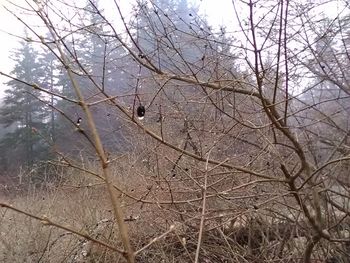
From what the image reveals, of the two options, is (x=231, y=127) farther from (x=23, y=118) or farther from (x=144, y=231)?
(x=23, y=118)

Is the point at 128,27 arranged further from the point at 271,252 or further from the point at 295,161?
the point at 271,252

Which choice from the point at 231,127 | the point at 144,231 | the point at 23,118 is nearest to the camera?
the point at 231,127

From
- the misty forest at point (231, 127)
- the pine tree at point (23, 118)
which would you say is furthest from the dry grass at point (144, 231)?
the pine tree at point (23, 118)

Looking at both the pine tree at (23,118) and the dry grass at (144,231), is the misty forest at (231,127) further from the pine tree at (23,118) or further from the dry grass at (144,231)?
the pine tree at (23,118)

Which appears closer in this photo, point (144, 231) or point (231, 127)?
point (231, 127)

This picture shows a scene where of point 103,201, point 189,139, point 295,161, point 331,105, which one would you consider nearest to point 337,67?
point 331,105

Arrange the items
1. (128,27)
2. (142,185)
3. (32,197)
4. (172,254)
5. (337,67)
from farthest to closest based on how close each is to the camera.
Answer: (32,197), (142,185), (172,254), (337,67), (128,27)

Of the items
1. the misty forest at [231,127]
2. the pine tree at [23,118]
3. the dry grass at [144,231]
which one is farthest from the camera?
the pine tree at [23,118]

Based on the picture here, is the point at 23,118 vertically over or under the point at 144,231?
over

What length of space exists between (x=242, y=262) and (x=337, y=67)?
2402 mm

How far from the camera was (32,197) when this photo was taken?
29.9 ft

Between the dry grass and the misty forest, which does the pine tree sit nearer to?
the dry grass

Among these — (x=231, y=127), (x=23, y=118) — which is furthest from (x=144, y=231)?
(x=23, y=118)

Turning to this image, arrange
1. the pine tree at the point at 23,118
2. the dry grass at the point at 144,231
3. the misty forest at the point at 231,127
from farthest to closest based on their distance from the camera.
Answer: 1. the pine tree at the point at 23,118
2. the dry grass at the point at 144,231
3. the misty forest at the point at 231,127
